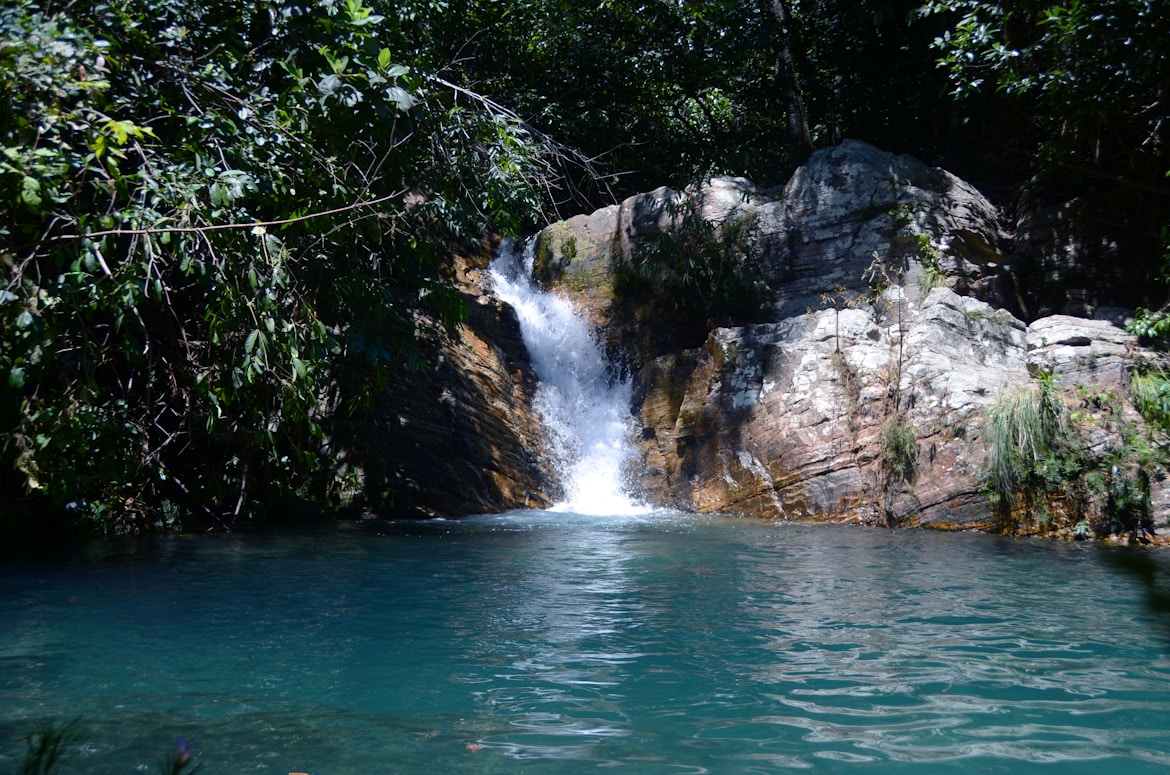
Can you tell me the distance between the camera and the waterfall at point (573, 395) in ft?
43.8

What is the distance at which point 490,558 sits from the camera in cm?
803

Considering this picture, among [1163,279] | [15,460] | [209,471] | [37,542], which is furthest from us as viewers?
[1163,279]

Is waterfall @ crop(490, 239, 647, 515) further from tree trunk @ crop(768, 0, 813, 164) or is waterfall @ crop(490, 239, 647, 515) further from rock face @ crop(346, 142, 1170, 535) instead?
tree trunk @ crop(768, 0, 813, 164)

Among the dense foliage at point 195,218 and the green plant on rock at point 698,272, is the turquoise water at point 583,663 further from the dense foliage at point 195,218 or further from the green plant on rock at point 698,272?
the green plant on rock at point 698,272

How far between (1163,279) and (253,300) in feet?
37.3

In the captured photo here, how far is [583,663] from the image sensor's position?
15.2 feet

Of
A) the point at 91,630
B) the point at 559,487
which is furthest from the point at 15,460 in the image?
the point at 559,487

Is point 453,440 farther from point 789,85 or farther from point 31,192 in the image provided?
point 789,85

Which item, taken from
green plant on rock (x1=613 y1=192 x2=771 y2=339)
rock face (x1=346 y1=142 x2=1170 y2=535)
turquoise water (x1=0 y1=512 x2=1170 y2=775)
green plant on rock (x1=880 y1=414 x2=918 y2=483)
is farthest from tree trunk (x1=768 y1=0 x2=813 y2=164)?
turquoise water (x1=0 y1=512 x2=1170 y2=775)

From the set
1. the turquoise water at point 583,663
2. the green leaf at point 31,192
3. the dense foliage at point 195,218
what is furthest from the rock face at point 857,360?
the green leaf at point 31,192

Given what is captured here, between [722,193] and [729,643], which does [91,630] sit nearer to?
[729,643]

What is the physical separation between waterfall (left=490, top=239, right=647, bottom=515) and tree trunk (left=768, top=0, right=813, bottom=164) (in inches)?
228

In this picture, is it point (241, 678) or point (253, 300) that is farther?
point (253, 300)

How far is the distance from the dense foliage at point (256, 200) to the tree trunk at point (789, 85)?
1.60 m
